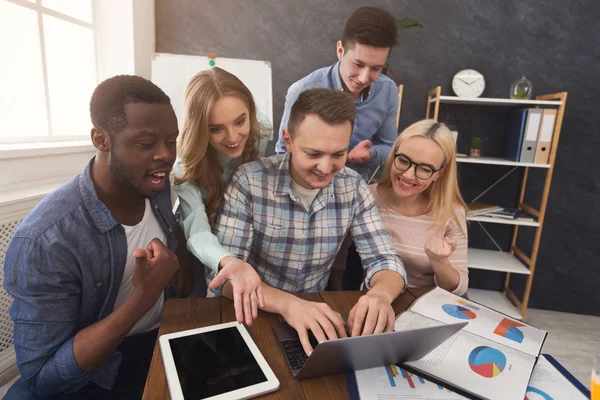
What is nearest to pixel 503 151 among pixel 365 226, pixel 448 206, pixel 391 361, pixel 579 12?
pixel 579 12

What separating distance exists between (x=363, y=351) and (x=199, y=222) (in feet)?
2.24

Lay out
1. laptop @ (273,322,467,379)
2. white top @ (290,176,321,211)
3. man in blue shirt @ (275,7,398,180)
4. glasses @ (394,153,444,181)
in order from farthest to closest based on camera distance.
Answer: man in blue shirt @ (275,7,398,180) → glasses @ (394,153,444,181) → white top @ (290,176,321,211) → laptop @ (273,322,467,379)

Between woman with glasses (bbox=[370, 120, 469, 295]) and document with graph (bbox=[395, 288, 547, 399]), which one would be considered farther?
woman with glasses (bbox=[370, 120, 469, 295])

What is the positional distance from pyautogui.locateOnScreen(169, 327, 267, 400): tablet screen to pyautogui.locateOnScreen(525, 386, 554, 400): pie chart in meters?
0.54

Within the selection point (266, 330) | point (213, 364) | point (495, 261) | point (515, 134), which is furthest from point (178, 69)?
point (495, 261)

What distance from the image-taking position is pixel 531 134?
100 inches

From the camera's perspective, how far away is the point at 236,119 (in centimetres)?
136

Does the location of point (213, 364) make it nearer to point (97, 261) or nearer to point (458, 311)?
point (97, 261)

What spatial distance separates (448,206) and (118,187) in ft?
4.12

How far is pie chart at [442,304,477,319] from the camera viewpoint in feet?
3.48

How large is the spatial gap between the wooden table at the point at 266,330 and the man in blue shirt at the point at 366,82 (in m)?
0.69

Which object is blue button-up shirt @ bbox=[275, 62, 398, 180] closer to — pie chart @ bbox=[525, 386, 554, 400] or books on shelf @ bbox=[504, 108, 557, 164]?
books on shelf @ bbox=[504, 108, 557, 164]

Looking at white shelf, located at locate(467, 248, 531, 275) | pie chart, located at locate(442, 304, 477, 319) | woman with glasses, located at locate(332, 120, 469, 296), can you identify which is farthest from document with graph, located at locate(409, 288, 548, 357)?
white shelf, located at locate(467, 248, 531, 275)

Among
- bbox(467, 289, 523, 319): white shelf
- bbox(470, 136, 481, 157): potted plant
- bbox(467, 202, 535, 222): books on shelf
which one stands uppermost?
bbox(470, 136, 481, 157): potted plant
